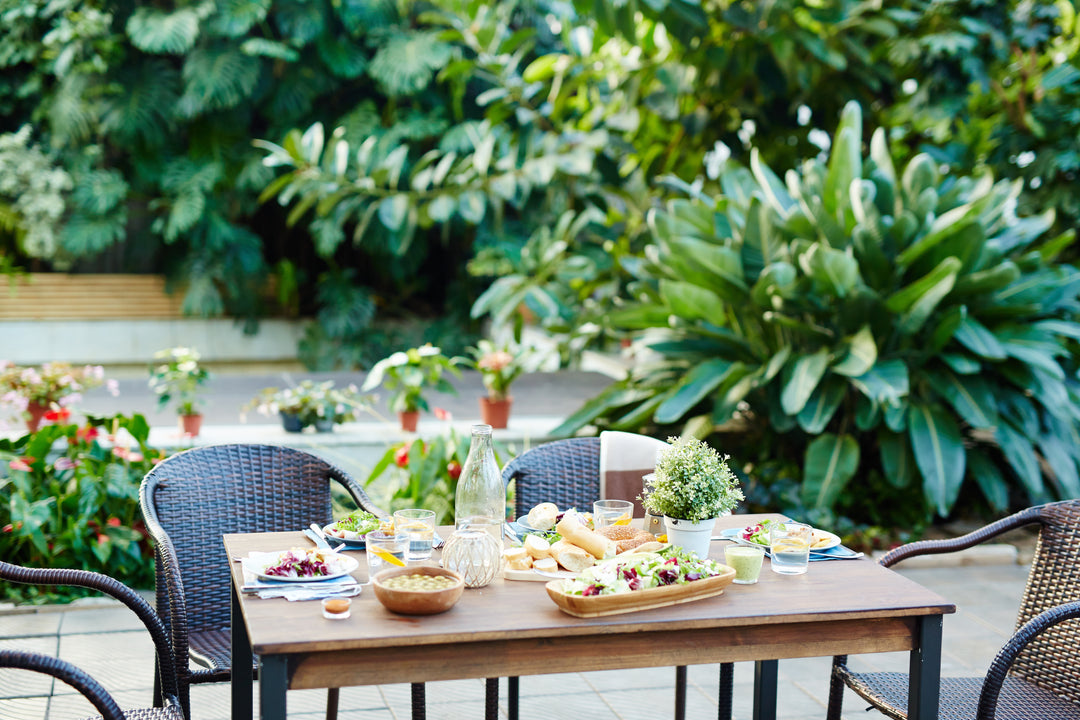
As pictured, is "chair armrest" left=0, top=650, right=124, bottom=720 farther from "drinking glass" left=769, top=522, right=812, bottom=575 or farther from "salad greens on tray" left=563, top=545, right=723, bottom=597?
"drinking glass" left=769, top=522, right=812, bottom=575

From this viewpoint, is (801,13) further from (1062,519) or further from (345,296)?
(345,296)

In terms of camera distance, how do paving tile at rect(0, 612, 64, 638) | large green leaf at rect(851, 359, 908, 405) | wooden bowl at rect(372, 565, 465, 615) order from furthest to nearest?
large green leaf at rect(851, 359, 908, 405) < paving tile at rect(0, 612, 64, 638) < wooden bowl at rect(372, 565, 465, 615)

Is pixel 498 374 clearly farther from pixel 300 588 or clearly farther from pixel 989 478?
pixel 300 588

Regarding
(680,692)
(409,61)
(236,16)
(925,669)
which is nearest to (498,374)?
(680,692)

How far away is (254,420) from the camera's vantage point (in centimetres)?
552

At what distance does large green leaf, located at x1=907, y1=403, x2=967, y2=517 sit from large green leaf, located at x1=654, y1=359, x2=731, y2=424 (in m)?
0.83

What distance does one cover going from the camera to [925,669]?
69.1 inches

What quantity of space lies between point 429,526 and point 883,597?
32.8 inches

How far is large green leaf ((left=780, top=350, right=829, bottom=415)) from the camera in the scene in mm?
4020

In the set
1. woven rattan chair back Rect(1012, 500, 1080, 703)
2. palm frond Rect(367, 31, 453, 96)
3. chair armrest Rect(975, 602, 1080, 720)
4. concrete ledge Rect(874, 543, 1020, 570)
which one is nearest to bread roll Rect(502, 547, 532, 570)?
chair armrest Rect(975, 602, 1080, 720)

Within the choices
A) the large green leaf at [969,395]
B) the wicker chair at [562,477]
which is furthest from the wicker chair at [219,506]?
the large green leaf at [969,395]

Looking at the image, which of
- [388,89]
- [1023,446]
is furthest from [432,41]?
[1023,446]

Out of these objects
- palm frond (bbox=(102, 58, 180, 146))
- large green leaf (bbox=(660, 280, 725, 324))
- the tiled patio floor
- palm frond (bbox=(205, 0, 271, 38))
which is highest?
palm frond (bbox=(205, 0, 271, 38))

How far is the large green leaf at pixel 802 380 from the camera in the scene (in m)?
4.02
